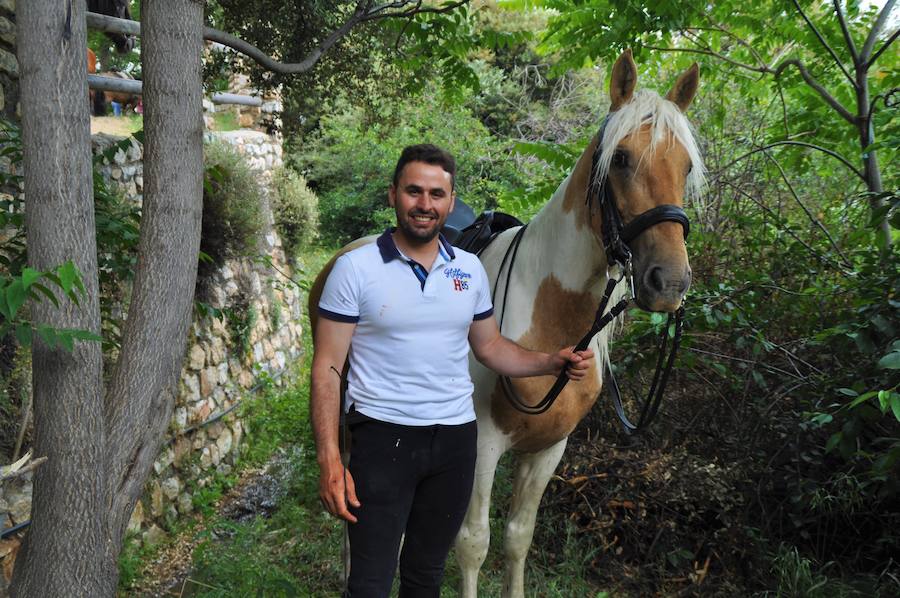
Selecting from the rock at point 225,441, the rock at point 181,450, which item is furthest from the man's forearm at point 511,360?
the rock at point 225,441

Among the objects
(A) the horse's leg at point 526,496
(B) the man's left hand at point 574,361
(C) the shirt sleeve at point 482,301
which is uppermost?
(C) the shirt sleeve at point 482,301

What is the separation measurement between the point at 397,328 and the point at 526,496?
1329 mm

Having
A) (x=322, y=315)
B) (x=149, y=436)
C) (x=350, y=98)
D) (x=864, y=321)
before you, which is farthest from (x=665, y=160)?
(x=350, y=98)

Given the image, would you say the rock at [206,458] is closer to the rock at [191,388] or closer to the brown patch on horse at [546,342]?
the rock at [191,388]

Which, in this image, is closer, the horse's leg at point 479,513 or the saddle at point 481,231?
the horse's leg at point 479,513

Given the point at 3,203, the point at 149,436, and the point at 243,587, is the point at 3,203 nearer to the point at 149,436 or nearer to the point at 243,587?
the point at 149,436

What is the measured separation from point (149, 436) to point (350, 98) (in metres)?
3.09

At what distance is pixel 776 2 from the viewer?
13.0 ft

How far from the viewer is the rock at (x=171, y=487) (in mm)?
4672

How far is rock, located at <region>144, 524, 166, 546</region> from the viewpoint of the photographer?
429 cm

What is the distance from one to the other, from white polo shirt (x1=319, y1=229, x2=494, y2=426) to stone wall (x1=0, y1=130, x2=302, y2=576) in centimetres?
153

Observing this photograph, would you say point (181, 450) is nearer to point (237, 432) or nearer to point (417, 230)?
point (237, 432)

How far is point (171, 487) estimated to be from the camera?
4.75 metres

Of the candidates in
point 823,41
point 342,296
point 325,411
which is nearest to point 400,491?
point 325,411
